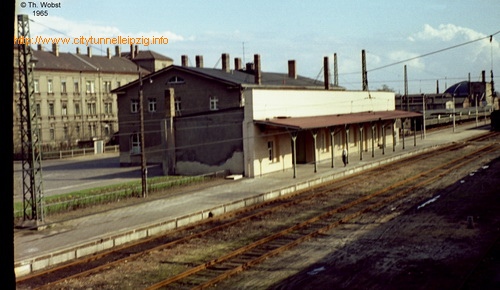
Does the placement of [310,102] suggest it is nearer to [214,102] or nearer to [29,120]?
[214,102]

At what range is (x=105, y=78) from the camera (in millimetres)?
68875

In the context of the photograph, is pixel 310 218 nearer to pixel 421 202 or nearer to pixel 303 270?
pixel 421 202

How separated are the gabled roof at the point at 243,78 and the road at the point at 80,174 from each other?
7142mm

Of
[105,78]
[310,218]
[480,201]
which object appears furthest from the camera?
[105,78]

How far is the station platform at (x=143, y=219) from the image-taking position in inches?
604

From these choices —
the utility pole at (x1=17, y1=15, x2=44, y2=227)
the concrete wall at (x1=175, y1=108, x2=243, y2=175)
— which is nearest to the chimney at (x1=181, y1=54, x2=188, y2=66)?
the concrete wall at (x1=175, y1=108, x2=243, y2=175)

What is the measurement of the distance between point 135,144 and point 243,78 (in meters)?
12.1

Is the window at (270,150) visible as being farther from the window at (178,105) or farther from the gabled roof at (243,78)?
the window at (178,105)

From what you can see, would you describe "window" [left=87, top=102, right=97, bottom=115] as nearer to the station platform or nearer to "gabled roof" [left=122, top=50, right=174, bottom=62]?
"gabled roof" [left=122, top=50, right=174, bottom=62]

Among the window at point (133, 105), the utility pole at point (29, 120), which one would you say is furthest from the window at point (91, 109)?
the utility pole at point (29, 120)

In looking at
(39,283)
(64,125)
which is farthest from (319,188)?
(64,125)

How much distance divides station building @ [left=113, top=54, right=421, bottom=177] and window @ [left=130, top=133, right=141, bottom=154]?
0.08 m
